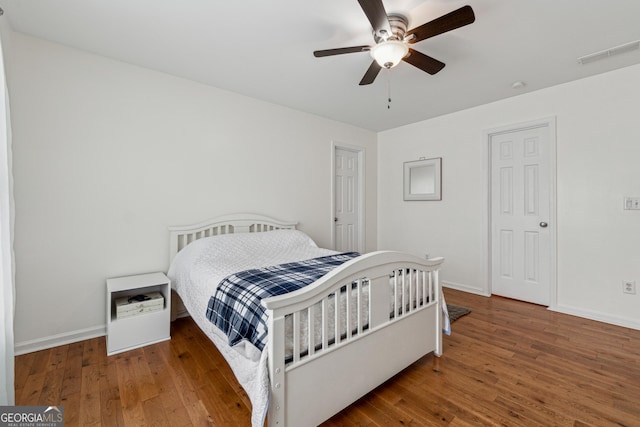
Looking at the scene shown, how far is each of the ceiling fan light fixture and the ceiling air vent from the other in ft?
6.10

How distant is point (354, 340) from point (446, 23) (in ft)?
6.26

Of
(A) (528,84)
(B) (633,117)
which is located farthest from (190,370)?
(B) (633,117)

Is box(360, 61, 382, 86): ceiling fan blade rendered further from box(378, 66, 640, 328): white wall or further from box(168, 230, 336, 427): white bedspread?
box(378, 66, 640, 328): white wall

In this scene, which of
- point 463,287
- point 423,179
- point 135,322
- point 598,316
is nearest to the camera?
point 135,322

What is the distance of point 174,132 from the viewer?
2850 mm

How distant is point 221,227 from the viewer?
10.2 ft

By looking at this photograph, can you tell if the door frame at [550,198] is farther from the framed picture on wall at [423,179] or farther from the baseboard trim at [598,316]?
the framed picture on wall at [423,179]

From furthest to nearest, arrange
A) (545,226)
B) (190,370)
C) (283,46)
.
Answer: (545,226) → (283,46) → (190,370)

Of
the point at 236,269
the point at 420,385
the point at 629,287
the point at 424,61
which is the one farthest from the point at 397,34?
the point at 629,287

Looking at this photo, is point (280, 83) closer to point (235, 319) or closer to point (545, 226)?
point (235, 319)

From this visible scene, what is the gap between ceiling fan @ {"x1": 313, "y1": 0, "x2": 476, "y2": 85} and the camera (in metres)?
1.56

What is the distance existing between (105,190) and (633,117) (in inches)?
193

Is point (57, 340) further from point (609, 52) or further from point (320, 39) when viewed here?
point (609, 52)

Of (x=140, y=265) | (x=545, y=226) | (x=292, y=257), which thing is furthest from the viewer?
(x=545, y=226)
